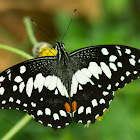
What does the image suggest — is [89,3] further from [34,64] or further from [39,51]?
[34,64]

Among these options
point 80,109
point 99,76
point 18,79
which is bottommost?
point 80,109

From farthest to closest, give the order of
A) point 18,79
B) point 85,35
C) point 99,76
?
point 85,35 → point 99,76 → point 18,79

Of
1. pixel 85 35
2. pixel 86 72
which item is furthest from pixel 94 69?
pixel 85 35

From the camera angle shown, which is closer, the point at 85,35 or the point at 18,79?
the point at 18,79

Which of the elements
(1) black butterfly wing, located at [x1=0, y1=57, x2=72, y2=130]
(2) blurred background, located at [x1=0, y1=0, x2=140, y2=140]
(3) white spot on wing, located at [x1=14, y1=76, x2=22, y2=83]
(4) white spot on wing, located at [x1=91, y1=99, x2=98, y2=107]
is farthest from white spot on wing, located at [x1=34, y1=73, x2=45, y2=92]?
(2) blurred background, located at [x1=0, y1=0, x2=140, y2=140]

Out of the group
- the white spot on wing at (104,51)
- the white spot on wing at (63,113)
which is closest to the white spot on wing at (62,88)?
the white spot on wing at (63,113)

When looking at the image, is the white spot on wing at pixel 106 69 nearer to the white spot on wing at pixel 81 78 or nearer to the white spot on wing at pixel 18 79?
the white spot on wing at pixel 81 78

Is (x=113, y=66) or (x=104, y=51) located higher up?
(x=104, y=51)

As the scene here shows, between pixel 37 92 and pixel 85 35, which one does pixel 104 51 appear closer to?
pixel 37 92

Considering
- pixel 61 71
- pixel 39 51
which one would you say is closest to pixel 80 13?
pixel 39 51
